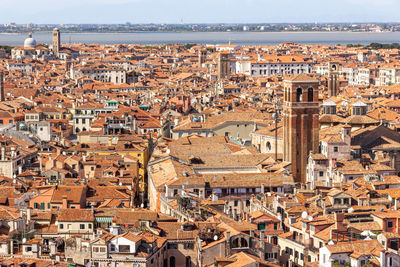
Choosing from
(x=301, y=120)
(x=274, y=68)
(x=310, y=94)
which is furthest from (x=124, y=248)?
(x=274, y=68)

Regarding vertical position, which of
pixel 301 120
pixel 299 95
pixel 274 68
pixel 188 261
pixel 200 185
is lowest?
pixel 274 68

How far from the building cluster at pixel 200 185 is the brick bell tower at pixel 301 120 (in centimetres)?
5

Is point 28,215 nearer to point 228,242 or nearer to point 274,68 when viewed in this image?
point 228,242

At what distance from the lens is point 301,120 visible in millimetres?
40188

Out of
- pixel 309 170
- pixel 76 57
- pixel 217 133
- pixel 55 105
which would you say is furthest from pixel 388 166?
pixel 76 57

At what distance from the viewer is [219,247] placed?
23.2 metres

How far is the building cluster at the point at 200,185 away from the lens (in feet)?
77.0

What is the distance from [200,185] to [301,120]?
28.7 feet

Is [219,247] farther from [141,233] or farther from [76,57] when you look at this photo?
[76,57]

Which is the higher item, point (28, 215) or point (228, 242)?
point (228, 242)

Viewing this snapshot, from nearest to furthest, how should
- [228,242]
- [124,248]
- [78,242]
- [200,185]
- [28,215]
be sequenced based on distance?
[124,248] < [228,242] < [78,242] < [28,215] < [200,185]

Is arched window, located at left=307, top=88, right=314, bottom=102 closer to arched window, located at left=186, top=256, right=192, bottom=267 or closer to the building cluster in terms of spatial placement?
the building cluster

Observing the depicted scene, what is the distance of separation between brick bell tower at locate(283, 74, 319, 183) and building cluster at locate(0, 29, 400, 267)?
0.05 metres

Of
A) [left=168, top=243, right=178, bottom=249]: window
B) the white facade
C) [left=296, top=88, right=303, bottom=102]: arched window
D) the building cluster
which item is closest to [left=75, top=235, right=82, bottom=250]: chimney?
the building cluster
